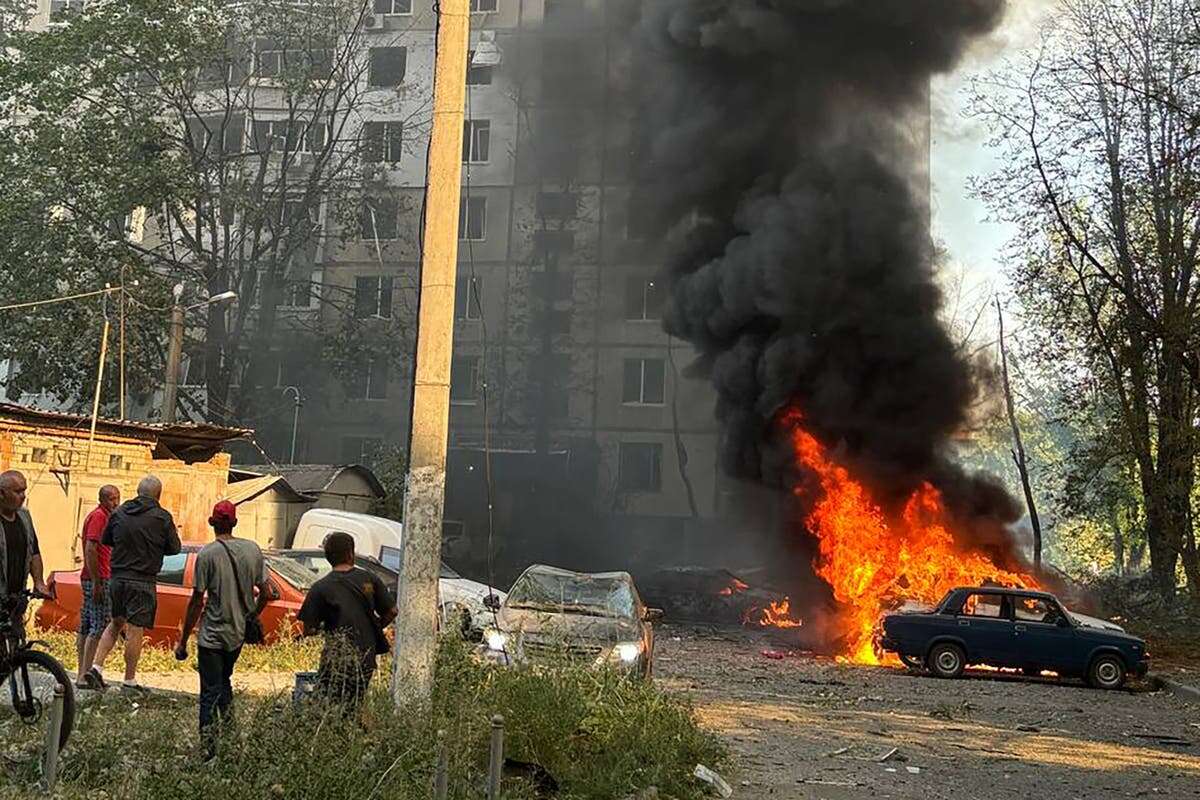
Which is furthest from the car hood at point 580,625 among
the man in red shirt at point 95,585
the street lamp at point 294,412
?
the street lamp at point 294,412

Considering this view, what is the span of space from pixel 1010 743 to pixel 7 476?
9362mm

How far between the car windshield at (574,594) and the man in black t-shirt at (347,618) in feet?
16.5

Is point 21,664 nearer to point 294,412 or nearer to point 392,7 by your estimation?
point 294,412

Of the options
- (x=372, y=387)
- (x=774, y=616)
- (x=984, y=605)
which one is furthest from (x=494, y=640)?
(x=372, y=387)

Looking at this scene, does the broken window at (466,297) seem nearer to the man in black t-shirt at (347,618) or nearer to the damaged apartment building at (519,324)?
the damaged apartment building at (519,324)

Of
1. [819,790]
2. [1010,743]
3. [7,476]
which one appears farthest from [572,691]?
[1010,743]

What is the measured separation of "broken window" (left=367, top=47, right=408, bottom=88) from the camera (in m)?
41.5

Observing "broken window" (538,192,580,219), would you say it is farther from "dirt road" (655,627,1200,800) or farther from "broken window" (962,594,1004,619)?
"broken window" (962,594,1004,619)

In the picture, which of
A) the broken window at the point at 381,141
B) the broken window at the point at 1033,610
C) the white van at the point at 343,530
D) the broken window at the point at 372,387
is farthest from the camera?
the broken window at the point at 372,387

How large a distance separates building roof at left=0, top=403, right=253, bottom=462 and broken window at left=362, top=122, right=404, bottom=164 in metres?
17.1

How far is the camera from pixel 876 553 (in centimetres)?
2288

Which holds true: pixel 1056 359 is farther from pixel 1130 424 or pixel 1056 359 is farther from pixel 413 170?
pixel 413 170

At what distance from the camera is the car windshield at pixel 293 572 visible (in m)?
13.5

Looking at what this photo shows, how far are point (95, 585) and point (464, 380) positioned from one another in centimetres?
3153
